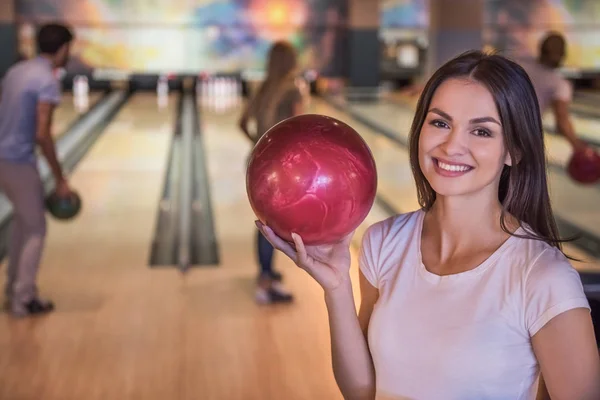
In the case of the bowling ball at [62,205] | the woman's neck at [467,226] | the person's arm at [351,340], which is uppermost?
the woman's neck at [467,226]

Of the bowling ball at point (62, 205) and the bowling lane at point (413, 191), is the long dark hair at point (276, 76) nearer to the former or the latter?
the bowling ball at point (62, 205)

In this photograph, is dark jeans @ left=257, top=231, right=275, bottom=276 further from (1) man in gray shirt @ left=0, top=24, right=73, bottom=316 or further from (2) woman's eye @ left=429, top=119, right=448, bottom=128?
(2) woman's eye @ left=429, top=119, right=448, bottom=128

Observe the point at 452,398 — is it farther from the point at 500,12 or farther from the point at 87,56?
the point at 500,12

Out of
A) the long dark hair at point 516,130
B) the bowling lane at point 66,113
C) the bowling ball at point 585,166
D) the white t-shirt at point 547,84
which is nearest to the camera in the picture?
the long dark hair at point 516,130

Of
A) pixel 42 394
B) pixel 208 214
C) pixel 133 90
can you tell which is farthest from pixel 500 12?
pixel 42 394

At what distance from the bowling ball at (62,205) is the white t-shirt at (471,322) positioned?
3.05 meters

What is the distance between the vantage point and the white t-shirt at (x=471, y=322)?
1243mm

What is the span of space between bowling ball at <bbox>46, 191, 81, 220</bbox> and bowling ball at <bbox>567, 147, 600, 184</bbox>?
2664mm

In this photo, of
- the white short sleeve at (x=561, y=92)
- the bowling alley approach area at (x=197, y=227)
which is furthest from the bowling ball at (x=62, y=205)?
the white short sleeve at (x=561, y=92)

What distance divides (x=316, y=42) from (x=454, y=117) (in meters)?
14.3

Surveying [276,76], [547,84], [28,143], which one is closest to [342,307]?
[276,76]

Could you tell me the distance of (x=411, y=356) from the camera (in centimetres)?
133

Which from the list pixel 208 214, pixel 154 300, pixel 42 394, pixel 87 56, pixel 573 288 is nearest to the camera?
pixel 573 288

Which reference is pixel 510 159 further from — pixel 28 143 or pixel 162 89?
pixel 162 89
